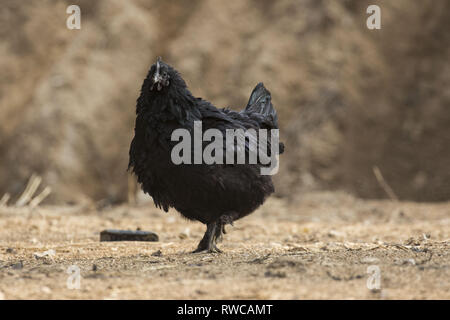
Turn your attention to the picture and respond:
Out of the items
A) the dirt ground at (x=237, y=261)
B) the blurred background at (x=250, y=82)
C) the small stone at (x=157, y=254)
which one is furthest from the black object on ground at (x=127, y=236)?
the blurred background at (x=250, y=82)

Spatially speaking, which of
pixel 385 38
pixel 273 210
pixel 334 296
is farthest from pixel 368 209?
pixel 334 296

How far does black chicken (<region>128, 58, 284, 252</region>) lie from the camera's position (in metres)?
5.38

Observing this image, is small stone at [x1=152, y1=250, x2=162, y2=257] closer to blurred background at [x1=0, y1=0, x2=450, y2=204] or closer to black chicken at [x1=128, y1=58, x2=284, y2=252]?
black chicken at [x1=128, y1=58, x2=284, y2=252]

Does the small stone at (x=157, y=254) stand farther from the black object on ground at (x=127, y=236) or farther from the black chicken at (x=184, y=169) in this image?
the black object on ground at (x=127, y=236)

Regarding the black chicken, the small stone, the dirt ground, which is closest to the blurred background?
the dirt ground

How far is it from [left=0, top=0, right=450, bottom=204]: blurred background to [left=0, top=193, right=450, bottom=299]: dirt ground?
359 centimetres

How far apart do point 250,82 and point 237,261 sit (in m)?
9.97

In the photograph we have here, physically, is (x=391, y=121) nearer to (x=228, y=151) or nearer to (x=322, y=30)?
(x=322, y=30)

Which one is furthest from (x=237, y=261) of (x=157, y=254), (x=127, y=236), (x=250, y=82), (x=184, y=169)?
(x=250, y=82)

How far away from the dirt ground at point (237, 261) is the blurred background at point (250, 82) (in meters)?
3.59

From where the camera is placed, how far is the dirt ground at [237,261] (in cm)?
384

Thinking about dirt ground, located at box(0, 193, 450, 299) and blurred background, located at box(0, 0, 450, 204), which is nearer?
dirt ground, located at box(0, 193, 450, 299)

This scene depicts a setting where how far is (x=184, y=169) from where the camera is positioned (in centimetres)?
532

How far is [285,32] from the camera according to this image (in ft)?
49.3
